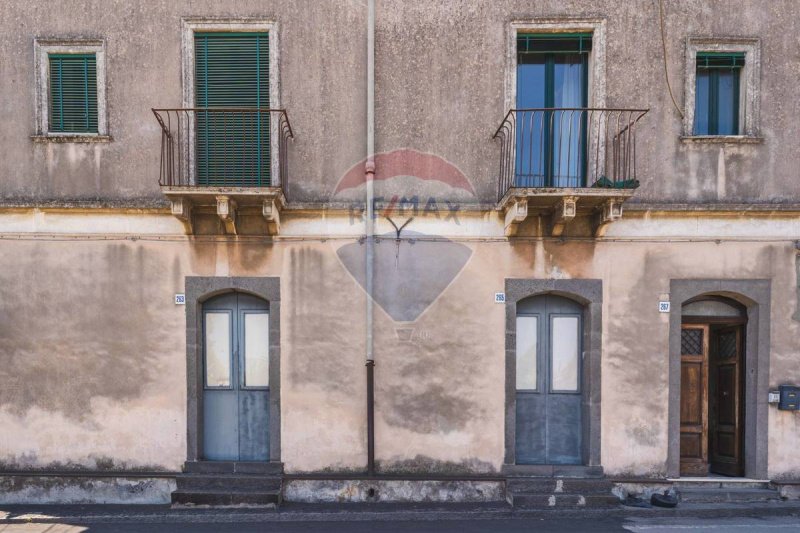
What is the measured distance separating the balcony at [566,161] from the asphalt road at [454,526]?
13.5ft

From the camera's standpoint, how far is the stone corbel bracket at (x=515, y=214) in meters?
6.77

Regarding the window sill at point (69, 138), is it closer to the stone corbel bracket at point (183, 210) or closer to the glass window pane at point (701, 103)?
the stone corbel bracket at point (183, 210)

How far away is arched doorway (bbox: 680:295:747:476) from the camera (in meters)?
7.71

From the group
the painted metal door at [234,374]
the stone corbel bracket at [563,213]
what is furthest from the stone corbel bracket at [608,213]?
the painted metal door at [234,374]

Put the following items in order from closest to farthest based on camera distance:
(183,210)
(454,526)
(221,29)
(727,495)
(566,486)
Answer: (454,526) → (183,210) → (566,486) → (727,495) → (221,29)

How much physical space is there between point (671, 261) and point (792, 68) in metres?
3.50

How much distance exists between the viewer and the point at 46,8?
24.4 ft

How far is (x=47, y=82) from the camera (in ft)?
24.7

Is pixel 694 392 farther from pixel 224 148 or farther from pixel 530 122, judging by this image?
pixel 224 148

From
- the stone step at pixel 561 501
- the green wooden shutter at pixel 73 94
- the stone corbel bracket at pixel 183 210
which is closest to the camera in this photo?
the stone corbel bracket at pixel 183 210

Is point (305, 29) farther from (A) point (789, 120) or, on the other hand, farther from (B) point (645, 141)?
(A) point (789, 120)

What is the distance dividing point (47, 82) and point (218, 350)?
4959 mm

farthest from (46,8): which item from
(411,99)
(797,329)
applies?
(797,329)

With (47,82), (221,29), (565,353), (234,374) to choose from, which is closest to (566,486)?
(565,353)
